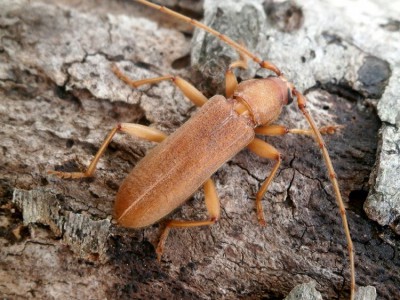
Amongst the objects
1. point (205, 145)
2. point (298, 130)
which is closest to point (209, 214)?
point (205, 145)

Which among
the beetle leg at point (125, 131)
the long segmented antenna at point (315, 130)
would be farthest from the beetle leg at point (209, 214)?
the long segmented antenna at point (315, 130)

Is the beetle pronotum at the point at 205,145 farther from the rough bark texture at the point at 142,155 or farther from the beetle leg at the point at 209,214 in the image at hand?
the rough bark texture at the point at 142,155

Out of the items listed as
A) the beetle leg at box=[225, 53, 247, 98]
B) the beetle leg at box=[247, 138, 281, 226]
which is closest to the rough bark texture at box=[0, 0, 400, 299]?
the beetle leg at box=[247, 138, 281, 226]

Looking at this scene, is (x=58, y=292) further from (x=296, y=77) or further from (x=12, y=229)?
(x=296, y=77)

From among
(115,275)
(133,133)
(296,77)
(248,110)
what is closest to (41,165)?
(133,133)

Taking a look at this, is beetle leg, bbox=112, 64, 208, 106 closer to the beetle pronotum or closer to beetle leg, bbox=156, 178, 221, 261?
the beetle pronotum

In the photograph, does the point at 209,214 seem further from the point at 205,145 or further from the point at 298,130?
the point at 298,130
